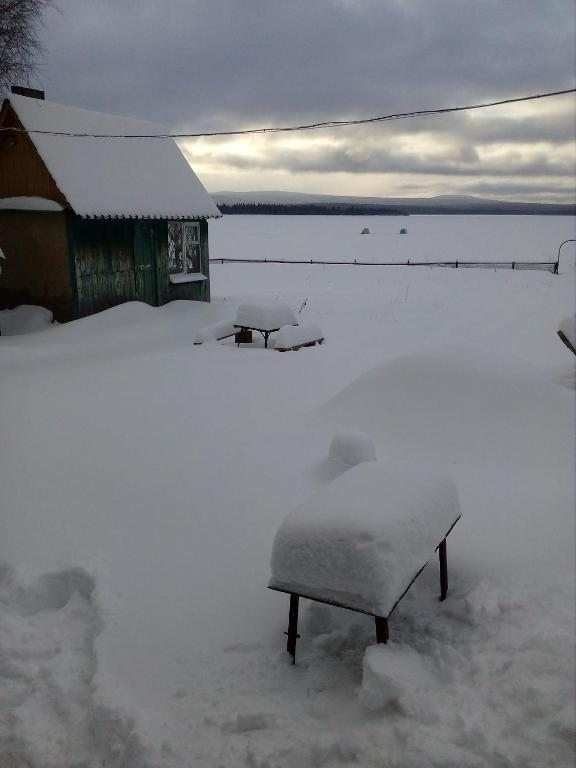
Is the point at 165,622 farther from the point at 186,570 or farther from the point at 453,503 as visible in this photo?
the point at 453,503

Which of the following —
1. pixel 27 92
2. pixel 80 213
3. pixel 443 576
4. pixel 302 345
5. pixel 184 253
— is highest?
pixel 27 92

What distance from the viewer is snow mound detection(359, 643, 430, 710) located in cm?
333

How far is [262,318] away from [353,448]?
6.70m

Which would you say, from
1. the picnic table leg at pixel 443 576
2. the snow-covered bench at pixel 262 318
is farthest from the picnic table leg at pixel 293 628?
the snow-covered bench at pixel 262 318

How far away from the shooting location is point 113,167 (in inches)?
579

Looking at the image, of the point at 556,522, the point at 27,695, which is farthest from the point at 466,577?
the point at 27,695

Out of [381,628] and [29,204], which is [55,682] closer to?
[381,628]

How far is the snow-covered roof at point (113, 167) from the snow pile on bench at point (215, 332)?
3.28 meters

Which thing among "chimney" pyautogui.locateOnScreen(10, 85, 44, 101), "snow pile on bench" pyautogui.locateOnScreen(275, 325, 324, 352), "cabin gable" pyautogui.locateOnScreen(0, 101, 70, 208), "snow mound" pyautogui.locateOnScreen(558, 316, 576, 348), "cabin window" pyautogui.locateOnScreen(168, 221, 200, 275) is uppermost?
"chimney" pyautogui.locateOnScreen(10, 85, 44, 101)

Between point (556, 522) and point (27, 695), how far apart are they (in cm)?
428

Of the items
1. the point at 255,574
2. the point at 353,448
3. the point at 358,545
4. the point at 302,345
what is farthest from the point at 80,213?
the point at 358,545

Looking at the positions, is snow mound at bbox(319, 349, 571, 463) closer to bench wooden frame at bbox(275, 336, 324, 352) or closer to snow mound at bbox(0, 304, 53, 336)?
bench wooden frame at bbox(275, 336, 324, 352)

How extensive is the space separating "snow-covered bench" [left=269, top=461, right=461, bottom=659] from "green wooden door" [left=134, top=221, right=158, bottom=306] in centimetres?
1217

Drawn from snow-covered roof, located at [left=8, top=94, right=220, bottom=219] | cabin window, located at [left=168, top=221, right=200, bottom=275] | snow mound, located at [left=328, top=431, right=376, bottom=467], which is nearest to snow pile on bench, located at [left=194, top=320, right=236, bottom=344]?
snow-covered roof, located at [left=8, top=94, right=220, bottom=219]
